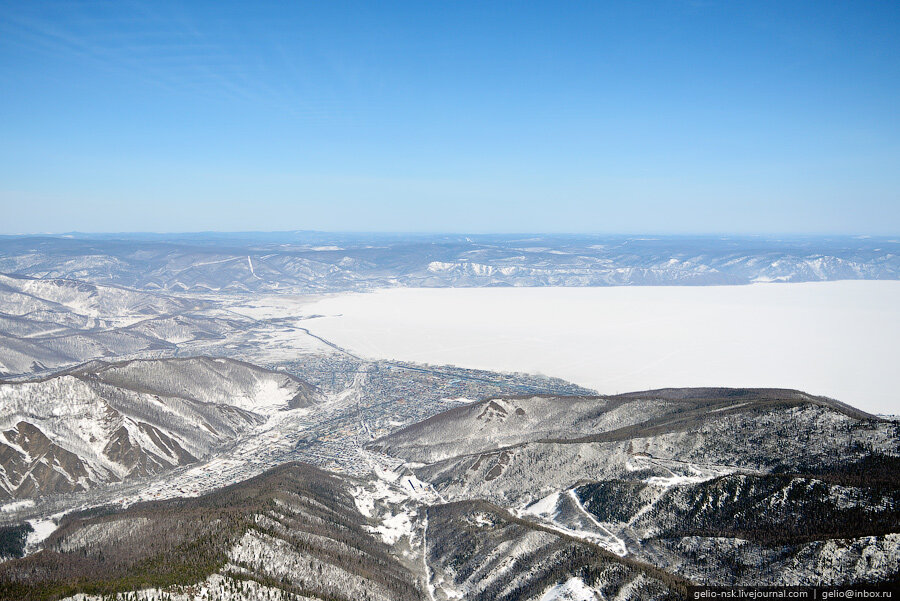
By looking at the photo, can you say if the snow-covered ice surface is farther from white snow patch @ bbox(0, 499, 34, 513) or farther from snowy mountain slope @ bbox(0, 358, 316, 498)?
snowy mountain slope @ bbox(0, 358, 316, 498)

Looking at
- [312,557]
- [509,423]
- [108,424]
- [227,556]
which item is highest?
[227,556]

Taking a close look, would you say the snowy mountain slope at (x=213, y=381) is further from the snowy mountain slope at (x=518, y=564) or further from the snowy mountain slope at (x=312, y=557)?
the snowy mountain slope at (x=518, y=564)

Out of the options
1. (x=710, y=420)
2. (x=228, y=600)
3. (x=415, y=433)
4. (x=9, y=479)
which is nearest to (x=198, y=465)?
(x=9, y=479)

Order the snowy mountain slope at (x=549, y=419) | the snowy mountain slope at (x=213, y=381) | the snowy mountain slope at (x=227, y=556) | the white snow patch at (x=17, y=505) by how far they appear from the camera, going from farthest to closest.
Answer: the snowy mountain slope at (x=213, y=381) → the snowy mountain slope at (x=549, y=419) → the white snow patch at (x=17, y=505) → the snowy mountain slope at (x=227, y=556)

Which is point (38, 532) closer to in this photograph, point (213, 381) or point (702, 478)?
point (213, 381)

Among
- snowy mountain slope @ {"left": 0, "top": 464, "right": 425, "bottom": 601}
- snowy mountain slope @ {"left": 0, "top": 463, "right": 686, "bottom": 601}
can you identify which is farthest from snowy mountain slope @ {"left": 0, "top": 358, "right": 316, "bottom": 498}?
snowy mountain slope @ {"left": 0, "top": 464, "right": 425, "bottom": 601}

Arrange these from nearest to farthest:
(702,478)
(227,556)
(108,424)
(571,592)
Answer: (571,592) < (227,556) < (702,478) < (108,424)

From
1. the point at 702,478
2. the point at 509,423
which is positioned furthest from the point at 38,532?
the point at 702,478

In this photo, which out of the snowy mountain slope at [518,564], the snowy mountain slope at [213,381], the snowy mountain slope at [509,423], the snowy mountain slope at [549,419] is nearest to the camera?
the snowy mountain slope at [518,564]

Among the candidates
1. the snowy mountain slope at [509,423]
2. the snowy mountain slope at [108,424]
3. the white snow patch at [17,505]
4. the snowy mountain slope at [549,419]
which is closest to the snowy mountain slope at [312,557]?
the white snow patch at [17,505]
